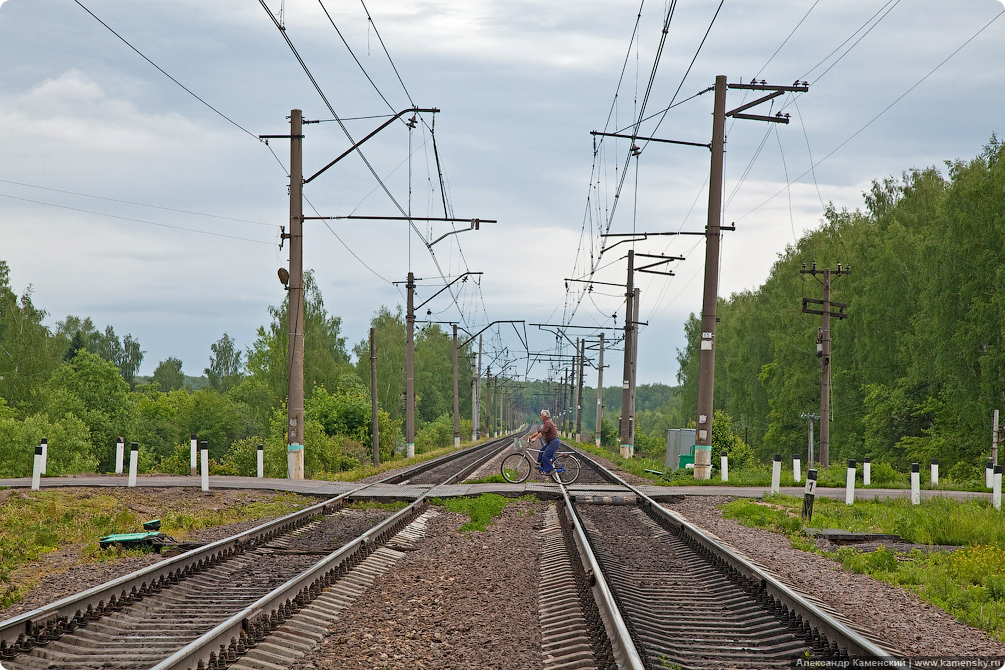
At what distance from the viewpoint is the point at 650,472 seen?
28391 mm

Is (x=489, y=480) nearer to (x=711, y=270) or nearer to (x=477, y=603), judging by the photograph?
(x=711, y=270)

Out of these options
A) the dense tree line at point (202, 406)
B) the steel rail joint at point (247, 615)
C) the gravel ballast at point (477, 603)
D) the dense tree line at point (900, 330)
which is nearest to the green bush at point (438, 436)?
the dense tree line at point (202, 406)

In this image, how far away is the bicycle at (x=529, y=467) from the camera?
22.9 m

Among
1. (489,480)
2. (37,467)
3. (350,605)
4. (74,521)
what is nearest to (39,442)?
(37,467)

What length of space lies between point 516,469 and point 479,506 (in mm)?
7367

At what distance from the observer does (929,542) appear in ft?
44.1

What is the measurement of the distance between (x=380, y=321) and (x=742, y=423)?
5607 centimetres

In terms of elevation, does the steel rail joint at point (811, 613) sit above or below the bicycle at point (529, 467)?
above

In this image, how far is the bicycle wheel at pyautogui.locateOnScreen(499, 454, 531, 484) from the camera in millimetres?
22812

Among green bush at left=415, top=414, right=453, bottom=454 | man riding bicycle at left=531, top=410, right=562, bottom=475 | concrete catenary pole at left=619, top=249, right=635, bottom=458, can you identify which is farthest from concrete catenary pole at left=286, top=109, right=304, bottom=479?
green bush at left=415, top=414, right=453, bottom=454

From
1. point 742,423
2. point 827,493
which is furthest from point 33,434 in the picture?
point 742,423

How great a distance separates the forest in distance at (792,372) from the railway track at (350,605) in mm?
17287

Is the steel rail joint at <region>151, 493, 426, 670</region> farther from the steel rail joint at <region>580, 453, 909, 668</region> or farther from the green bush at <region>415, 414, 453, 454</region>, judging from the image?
the green bush at <region>415, 414, 453, 454</region>

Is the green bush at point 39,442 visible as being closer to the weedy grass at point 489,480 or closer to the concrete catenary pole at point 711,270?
the weedy grass at point 489,480
